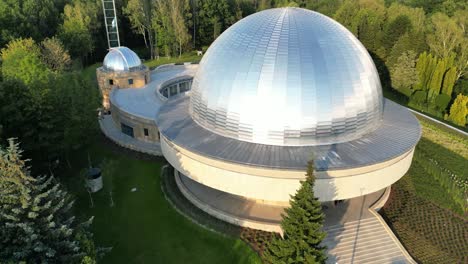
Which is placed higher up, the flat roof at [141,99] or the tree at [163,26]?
the tree at [163,26]

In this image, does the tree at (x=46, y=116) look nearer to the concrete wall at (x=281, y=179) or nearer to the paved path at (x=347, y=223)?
the paved path at (x=347, y=223)

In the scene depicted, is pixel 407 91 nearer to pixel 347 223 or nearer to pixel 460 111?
pixel 460 111

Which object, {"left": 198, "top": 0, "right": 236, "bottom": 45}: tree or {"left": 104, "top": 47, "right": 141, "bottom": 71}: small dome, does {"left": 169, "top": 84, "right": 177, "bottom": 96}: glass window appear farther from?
{"left": 198, "top": 0, "right": 236, "bottom": 45}: tree

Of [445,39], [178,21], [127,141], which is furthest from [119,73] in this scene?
[445,39]

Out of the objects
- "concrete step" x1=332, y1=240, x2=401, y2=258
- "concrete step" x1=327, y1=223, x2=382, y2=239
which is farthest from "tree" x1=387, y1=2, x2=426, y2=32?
"concrete step" x1=332, y1=240, x2=401, y2=258

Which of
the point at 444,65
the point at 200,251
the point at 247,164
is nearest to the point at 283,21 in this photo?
the point at 247,164

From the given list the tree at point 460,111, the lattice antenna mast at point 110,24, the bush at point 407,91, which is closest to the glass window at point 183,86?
the lattice antenna mast at point 110,24
